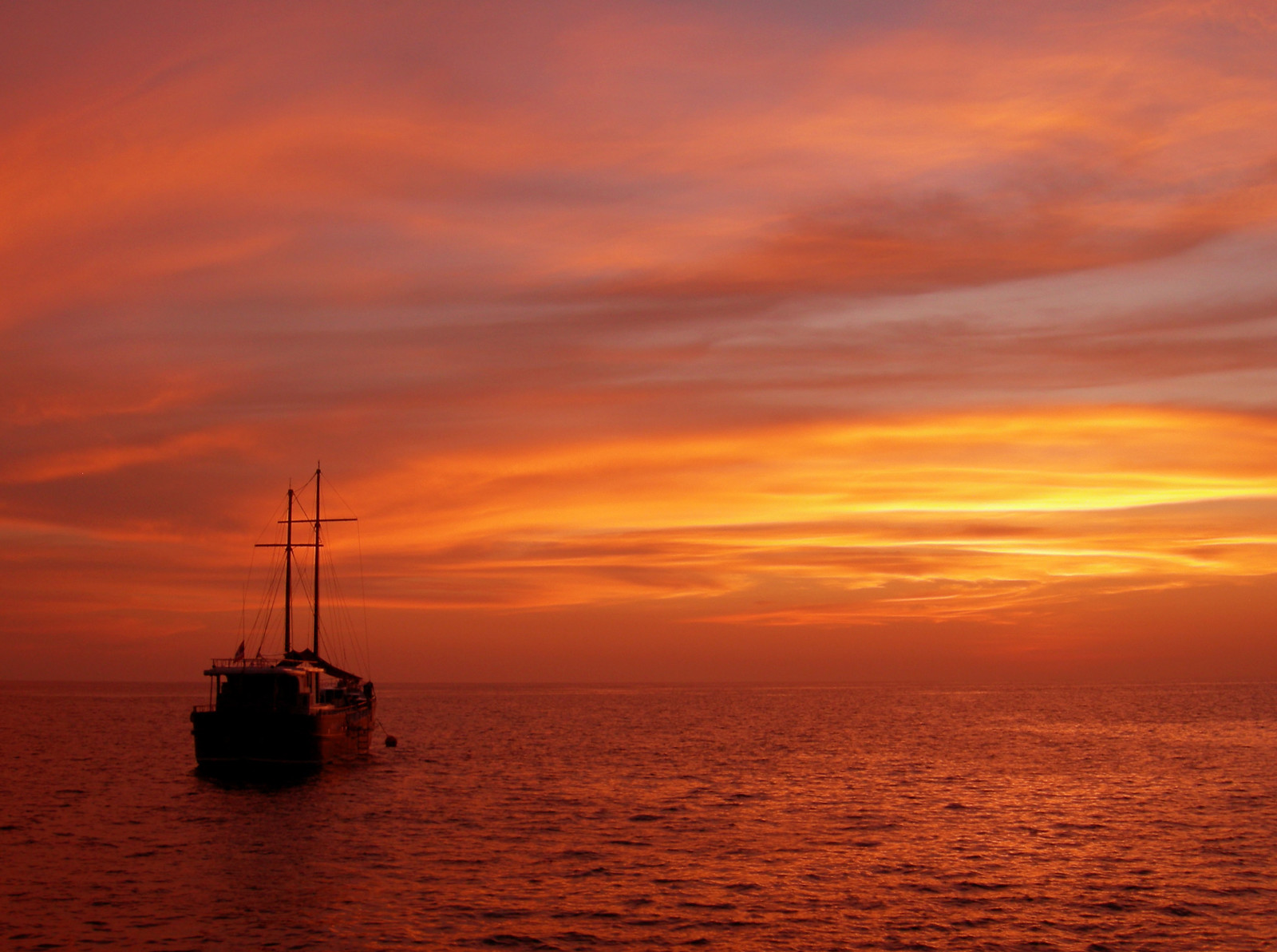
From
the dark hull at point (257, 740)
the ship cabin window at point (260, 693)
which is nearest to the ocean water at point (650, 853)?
the dark hull at point (257, 740)

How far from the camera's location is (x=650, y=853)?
42.2 metres

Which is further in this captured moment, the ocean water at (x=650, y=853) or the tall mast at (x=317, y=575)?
the tall mast at (x=317, y=575)

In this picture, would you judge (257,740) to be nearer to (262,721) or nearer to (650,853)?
(262,721)

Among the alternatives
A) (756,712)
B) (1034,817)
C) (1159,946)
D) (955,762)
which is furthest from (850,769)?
(756,712)

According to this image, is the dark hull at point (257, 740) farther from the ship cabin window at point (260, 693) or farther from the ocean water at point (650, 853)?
the ocean water at point (650, 853)

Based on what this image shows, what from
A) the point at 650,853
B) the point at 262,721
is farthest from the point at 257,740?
the point at 650,853

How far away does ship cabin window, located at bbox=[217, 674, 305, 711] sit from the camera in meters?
66.0

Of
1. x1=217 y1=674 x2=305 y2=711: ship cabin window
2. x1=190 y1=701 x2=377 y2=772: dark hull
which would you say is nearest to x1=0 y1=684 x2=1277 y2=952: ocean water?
x1=190 y1=701 x2=377 y2=772: dark hull

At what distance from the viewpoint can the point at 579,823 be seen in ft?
163

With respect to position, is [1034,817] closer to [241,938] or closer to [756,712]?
[241,938]

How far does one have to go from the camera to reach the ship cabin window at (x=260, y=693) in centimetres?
6600

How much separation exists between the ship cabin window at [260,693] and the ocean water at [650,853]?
15.4ft

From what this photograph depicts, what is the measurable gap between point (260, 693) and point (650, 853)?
33398 mm

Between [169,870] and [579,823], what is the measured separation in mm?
17718
